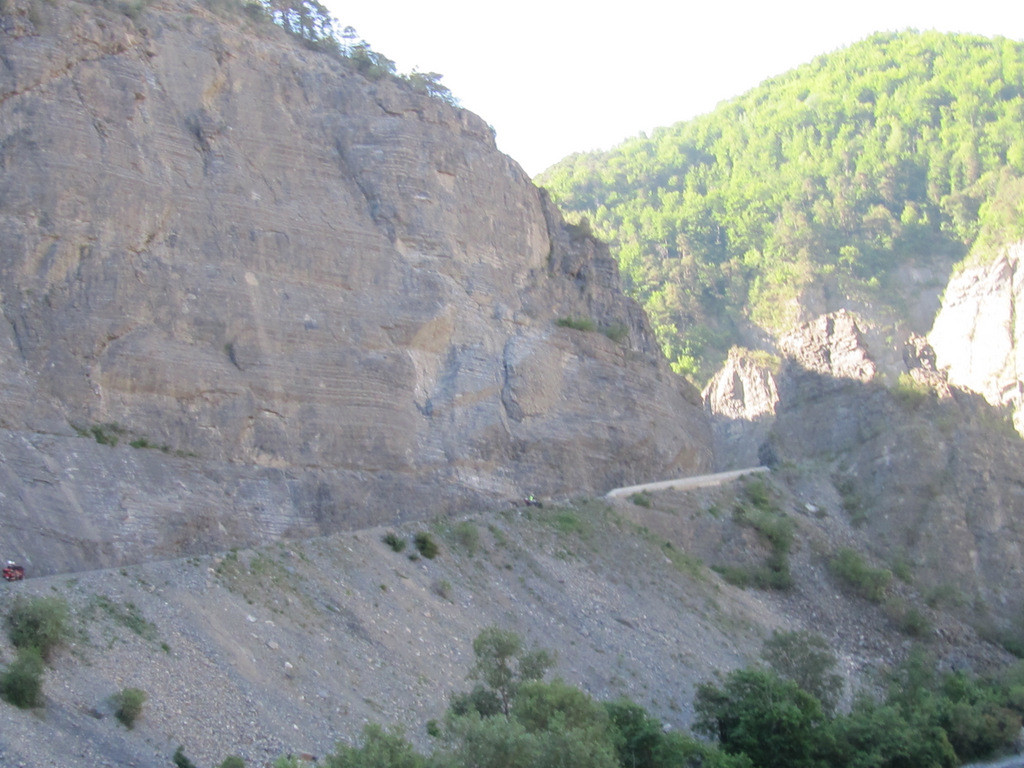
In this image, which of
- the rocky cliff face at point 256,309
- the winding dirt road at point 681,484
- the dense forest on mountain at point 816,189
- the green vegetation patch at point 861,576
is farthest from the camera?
the dense forest on mountain at point 816,189

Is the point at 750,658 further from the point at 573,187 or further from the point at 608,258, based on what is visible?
the point at 573,187

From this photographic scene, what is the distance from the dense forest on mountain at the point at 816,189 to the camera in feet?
319

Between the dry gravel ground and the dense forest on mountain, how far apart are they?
159 ft

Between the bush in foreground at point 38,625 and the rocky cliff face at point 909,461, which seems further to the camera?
the rocky cliff face at point 909,461

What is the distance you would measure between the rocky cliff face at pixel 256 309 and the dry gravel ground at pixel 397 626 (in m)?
1.63

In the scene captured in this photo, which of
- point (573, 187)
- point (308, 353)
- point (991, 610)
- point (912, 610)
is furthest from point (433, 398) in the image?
point (573, 187)

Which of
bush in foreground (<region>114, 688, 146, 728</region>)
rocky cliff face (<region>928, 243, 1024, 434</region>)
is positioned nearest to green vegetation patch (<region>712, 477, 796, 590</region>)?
bush in foreground (<region>114, 688, 146, 728</region>)

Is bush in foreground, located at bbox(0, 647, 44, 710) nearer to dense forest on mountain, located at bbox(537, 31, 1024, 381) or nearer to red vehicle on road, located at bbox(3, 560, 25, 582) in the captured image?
red vehicle on road, located at bbox(3, 560, 25, 582)

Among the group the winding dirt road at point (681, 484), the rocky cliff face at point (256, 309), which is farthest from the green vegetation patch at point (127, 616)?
the winding dirt road at point (681, 484)

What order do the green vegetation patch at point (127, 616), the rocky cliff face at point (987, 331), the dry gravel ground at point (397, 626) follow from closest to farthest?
the dry gravel ground at point (397, 626)
the green vegetation patch at point (127, 616)
the rocky cliff face at point (987, 331)

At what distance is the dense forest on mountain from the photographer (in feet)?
319

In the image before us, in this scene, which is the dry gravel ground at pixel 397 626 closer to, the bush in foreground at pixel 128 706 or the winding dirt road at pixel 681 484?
the bush in foreground at pixel 128 706

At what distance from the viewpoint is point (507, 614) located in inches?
1284

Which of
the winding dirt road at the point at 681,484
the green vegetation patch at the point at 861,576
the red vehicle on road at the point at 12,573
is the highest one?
the winding dirt road at the point at 681,484
